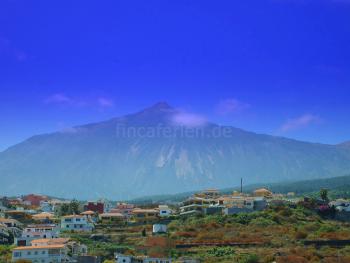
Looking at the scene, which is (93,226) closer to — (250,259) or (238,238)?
(238,238)

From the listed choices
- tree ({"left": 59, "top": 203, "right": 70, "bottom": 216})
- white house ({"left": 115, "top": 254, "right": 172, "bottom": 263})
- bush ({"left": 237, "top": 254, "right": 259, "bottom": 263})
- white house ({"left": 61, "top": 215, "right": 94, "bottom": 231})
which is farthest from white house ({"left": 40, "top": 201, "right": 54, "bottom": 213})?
bush ({"left": 237, "top": 254, "right": 259, "bottom": 263})

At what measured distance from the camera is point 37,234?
179ft

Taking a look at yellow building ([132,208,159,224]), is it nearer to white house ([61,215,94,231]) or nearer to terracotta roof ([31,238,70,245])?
white house ([61,215,94,231])

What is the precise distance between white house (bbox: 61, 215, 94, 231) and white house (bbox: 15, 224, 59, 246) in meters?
2.25

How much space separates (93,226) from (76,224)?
5.44 feet

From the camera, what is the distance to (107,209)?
82.9m

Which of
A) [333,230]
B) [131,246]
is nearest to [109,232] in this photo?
[131,246]

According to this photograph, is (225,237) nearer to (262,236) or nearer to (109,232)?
(262,236)

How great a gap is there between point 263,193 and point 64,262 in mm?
46331

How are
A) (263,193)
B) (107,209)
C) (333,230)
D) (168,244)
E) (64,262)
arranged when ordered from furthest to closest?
(263,193) < (107,209) < (333,230) < (168,244) < (64,262)

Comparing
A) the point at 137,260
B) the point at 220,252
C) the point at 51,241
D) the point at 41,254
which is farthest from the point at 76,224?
the point at 137,260

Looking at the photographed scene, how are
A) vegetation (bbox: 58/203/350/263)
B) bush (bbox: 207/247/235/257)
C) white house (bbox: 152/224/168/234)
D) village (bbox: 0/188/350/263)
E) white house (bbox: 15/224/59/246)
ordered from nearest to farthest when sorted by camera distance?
village (bbox: 0/188/350/263), vegetation (bbox: 58/203/350/263), bush (bbox: 207/247/235/257), white house (bbox: 15/224/59/246), white house (bbox: 152/224/168/234)

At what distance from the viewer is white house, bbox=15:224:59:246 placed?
52188 mm

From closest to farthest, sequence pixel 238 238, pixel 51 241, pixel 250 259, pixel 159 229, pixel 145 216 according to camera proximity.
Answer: pixel 250 259, pixel 51 241, pixel 238 238, pixel 159 229, pixel 145 216
